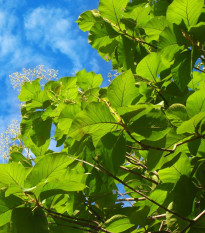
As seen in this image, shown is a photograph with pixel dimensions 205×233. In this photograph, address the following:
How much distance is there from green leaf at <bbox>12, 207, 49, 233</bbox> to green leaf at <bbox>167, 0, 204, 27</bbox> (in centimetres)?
124

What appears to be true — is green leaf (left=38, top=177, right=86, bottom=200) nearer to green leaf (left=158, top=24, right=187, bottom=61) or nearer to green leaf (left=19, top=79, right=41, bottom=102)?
green leaf (left=158, top=24, right=187, bottom=61)

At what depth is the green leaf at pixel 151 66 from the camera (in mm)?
1713

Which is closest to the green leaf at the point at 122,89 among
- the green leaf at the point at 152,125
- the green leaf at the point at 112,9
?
the green leaf at the point at 152,125

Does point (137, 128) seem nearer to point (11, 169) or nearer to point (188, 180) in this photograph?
point (188, 180)

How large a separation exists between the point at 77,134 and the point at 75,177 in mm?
200

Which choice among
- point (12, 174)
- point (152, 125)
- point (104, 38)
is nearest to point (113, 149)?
point (152, 125)

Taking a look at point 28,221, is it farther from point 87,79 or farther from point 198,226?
point 87,79

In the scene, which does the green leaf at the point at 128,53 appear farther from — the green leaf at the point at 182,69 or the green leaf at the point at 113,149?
the green leaf at the point at 113,149

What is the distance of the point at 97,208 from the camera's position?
1.71 meters

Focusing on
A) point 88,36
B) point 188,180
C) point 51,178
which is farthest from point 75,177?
point 88,36

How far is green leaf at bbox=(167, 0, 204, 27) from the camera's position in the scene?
1.43m

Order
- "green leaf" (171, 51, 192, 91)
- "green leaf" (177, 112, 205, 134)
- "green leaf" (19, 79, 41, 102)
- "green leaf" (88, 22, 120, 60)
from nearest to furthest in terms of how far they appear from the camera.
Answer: "green leaf" (177, 112, 205, 134) → "green leaf" (171, 51, 192, 91) → "green leaf" (88, 22, 120, 60) → "green leaf" (19, 79, 41, 102)

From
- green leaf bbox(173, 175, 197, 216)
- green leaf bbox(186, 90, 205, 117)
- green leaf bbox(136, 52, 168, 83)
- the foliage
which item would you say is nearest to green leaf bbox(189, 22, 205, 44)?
the foliage

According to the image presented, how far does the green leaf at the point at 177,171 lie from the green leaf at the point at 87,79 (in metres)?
1.01
